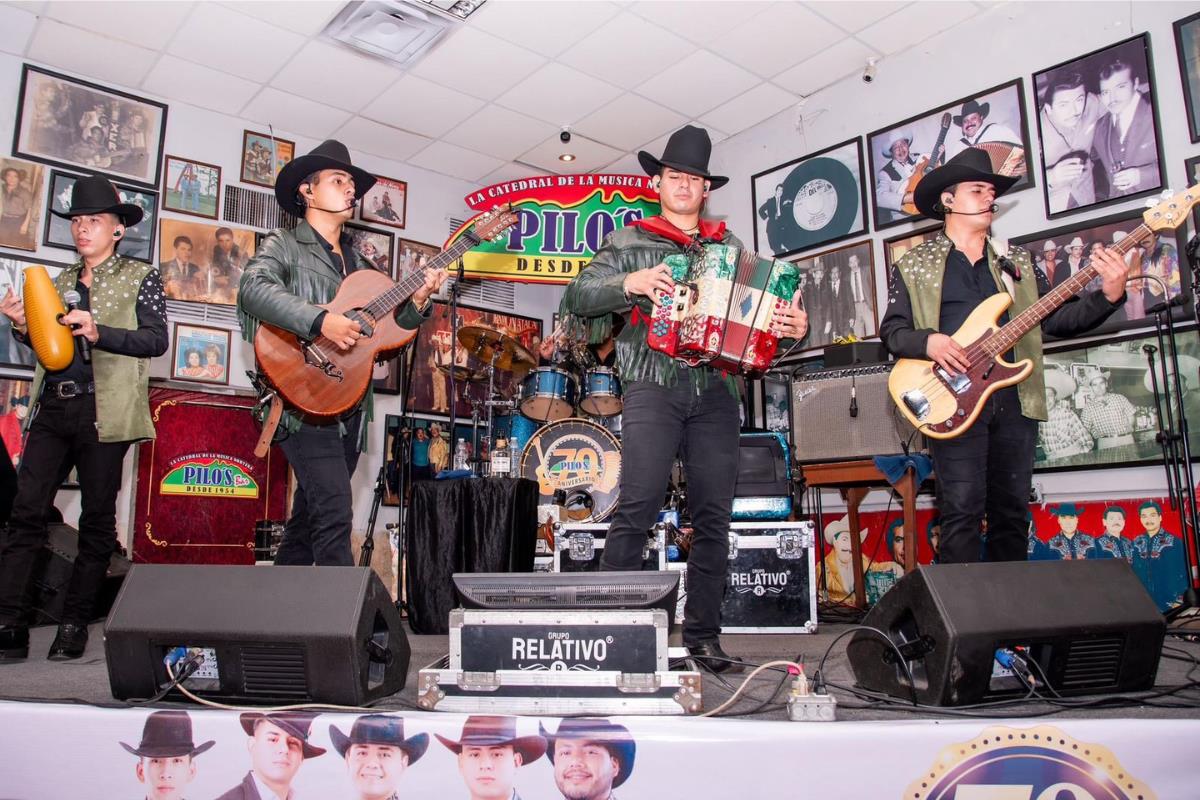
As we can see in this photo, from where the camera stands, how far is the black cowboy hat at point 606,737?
5.90 ft

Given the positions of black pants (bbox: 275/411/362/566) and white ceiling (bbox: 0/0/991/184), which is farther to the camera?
white ceiling (bbox: 0/0/991/184)

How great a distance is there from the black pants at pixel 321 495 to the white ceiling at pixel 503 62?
394cm

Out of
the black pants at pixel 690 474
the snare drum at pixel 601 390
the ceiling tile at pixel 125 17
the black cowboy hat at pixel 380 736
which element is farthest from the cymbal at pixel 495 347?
the black cowboy hat at pixel 380 736

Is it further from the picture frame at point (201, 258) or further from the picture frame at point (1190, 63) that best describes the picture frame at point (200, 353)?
the picture frame at point (1190, 63)

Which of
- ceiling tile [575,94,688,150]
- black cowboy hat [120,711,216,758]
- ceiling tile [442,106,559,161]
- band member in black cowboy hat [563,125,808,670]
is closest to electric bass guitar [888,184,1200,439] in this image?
band member in black cowboy hat [563,125,808,670]

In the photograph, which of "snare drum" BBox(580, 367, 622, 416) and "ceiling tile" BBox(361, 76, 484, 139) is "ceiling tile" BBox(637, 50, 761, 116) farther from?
"snare drum" BBox(580, 367, 622, 416)

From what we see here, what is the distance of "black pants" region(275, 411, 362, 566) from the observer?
3.06 meters

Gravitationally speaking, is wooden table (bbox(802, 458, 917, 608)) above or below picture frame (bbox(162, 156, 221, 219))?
below

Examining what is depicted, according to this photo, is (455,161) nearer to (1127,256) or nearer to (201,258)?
(201,258)

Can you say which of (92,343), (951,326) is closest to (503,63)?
(92,343)

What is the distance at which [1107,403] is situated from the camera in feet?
17.3

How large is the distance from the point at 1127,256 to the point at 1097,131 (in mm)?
987

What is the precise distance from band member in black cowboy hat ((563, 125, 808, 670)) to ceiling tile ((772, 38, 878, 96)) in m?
3.98

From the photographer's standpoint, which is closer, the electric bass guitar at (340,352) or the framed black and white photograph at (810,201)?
the electric bass guitar at (340,352)
